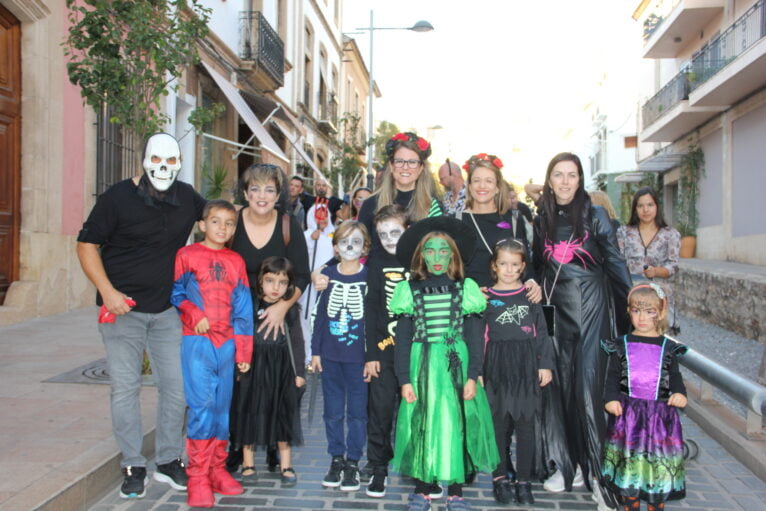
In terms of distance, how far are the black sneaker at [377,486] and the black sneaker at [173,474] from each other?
1.13 metres

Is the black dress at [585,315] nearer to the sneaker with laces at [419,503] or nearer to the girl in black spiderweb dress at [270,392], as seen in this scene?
the sneaker with laces at [419,503]

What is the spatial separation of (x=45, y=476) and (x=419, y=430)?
207 cm

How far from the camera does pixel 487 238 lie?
14.8ft

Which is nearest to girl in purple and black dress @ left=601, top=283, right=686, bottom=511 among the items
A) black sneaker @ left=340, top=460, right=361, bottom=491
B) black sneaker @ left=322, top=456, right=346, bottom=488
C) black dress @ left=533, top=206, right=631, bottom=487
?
black dress @ left=533, top=206, right=631, bottom=487

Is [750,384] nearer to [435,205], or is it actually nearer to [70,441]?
[435,205]

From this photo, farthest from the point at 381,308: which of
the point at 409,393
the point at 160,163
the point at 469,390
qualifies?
the point at 160,163

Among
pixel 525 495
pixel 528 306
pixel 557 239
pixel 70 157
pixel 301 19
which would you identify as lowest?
pixel 525 495

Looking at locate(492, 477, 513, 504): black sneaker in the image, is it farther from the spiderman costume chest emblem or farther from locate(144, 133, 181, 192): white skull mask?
locate(144, 133, 181, 192): white skull mask

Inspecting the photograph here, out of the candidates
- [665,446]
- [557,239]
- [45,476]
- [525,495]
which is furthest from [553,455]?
[45,476]

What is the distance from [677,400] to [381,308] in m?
1.74

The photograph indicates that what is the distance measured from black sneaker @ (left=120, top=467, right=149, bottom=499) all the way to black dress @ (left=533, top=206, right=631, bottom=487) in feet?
8.24

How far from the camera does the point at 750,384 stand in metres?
4.51

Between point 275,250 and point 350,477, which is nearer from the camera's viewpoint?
point 350,477

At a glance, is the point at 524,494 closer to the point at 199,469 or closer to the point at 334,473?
the point at 334,473
